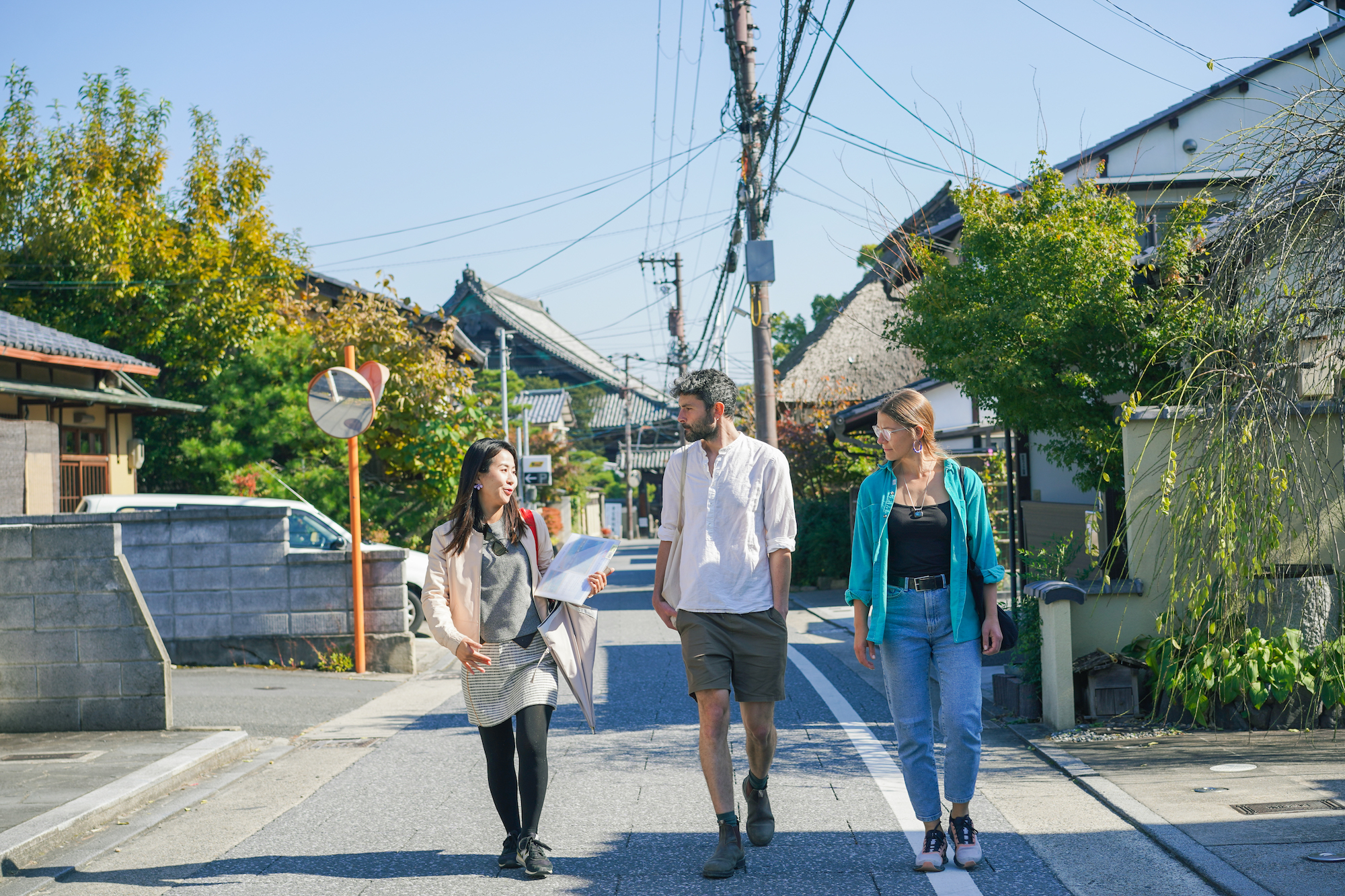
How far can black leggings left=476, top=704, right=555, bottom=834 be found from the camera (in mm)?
4309

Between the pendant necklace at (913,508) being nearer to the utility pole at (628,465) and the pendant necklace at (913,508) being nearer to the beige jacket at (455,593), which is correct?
the beige jacket at (455,593)

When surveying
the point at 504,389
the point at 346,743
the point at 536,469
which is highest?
the point at 504,389

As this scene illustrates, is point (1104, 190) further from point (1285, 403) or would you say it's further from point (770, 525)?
point (770, 525)

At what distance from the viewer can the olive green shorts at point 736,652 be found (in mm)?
4273

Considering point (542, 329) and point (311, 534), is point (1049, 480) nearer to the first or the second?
point (311, 534)

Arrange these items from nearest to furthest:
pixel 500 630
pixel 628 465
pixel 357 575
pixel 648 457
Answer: pixel 500 630 < pixel 357 575 < pixel 628 465 < pixel 648 457

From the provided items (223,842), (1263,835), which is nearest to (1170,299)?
(1263,835)

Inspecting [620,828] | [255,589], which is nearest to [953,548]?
[620,828]

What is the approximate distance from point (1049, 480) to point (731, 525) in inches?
399

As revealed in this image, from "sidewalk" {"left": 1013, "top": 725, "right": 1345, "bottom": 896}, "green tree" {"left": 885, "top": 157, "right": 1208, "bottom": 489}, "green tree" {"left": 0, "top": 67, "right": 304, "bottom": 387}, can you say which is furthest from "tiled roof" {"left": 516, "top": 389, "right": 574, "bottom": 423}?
"sidewalk" {"left": 1013, "top": 725, "right": 1345, "bottom": 896}

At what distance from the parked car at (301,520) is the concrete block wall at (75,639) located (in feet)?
15.2

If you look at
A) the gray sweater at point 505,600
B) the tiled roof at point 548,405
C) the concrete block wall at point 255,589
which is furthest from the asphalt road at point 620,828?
the tiled roof at point 548,405

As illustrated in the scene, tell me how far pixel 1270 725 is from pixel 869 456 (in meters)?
13.8

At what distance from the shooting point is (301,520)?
12359mm
